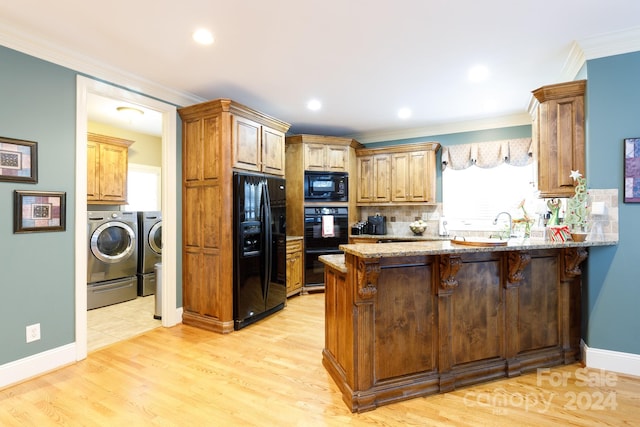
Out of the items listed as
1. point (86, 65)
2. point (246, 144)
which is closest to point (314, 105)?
point (246, 144)

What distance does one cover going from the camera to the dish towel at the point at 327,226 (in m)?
4.94

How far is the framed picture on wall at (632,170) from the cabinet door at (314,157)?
3446 mm

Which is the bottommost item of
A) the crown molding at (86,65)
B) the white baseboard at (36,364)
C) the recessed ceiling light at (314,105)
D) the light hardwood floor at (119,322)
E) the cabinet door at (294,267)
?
the light hardwood floor at (119,322)

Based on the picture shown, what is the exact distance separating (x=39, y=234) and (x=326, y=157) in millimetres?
3579

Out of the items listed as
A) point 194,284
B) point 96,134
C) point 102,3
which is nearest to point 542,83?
point 102,3

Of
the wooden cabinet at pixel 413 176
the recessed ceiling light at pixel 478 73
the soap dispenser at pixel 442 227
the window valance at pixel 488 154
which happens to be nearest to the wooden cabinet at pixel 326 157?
the wooden cabinet at pixel 413 176

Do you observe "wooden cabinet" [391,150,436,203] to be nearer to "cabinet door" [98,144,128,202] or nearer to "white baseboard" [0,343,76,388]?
"cabinet door" [98,144,128,202]

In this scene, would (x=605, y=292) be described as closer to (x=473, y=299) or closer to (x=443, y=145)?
(x=473, y=299)

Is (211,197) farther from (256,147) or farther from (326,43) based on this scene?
(326,43)

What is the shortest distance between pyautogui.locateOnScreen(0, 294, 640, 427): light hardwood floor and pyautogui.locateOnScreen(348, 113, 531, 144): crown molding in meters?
3.34

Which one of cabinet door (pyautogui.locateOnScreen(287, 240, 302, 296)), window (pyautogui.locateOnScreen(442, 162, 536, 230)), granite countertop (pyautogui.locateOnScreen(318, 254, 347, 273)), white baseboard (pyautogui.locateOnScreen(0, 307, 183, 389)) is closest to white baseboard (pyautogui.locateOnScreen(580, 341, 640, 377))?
granite countertop (pyautogui.locateOnScreen(318, 254, 347, 273))

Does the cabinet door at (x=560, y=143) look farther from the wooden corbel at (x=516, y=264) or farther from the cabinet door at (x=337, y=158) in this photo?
the cabinet door at (x=337, y=158)

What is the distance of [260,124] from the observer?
12.5 ft

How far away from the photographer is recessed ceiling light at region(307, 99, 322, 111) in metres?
3.94
